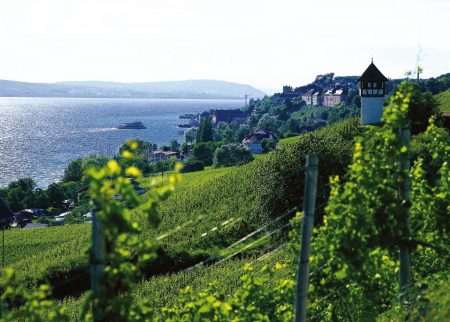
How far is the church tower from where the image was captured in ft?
153

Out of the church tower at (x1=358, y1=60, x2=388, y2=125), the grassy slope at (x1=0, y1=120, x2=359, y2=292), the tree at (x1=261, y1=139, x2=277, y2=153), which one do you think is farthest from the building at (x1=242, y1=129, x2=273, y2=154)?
the church tower at (x1=358, y1=60, x2=388, y2=125)

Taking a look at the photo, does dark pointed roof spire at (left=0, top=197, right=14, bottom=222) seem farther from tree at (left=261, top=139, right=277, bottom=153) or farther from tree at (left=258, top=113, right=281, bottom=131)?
tree at (left=258, top=113, right=281, bottom=131)

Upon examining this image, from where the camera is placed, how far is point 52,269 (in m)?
33.1

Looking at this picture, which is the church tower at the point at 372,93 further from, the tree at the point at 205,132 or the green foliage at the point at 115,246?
the tree at the point at 205,132

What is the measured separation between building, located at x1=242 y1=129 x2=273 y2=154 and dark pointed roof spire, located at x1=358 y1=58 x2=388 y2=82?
81595mm

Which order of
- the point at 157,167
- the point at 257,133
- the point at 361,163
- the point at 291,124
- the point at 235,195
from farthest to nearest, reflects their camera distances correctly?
the point at 291,124 → the point at 257,133 → the point at 157,167 → the point at 235,195 → the point at 361,163

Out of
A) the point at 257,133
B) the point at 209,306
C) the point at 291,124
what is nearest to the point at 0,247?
the point at 209,306

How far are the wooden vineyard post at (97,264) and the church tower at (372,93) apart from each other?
42393 mm

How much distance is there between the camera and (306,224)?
7.19 m

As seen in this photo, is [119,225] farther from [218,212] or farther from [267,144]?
[267,144]

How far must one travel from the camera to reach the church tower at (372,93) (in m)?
46.8

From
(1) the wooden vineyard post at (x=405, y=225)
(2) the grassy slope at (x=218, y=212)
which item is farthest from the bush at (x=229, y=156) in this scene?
(1) the wooden vineyard post at (x=405, y=225)

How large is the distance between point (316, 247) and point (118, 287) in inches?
147

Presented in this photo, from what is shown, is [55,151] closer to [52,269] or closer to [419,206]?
[52,269]
